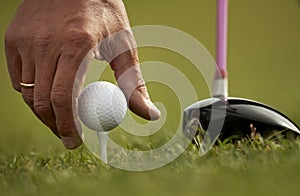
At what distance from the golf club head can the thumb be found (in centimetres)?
49

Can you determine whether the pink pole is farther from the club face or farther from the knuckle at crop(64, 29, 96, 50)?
the knuckle at crop(64, 29, 96, 50)

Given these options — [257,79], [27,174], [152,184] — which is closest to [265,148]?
[152,184]

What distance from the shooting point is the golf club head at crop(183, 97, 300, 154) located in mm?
3446

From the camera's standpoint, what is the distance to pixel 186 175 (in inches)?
99.6

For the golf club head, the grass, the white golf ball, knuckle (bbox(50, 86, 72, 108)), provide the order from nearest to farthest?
the grass → knuckle (bbox(50, 86, 72, 108)) → the white golf ball → the golf club head

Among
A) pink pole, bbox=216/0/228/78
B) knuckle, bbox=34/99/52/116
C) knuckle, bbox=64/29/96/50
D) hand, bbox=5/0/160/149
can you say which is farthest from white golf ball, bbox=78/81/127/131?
pink pole, bbox=216/0/228/78

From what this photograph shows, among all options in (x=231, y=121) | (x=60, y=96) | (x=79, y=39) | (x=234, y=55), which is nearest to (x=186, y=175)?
(x=60, y=96)

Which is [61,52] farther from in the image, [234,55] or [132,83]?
[234,55]

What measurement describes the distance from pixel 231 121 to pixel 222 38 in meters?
0.48

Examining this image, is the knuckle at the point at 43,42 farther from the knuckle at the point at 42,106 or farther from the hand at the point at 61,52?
the knuckle at the point at 42,106

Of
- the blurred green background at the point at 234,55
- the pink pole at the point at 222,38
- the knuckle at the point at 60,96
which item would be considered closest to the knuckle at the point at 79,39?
the knuckle at the point at 60,96

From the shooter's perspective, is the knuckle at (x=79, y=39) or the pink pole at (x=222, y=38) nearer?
the knuckle at (x=79, y=39)

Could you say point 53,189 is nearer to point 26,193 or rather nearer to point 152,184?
point 26,193

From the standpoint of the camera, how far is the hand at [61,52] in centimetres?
277
